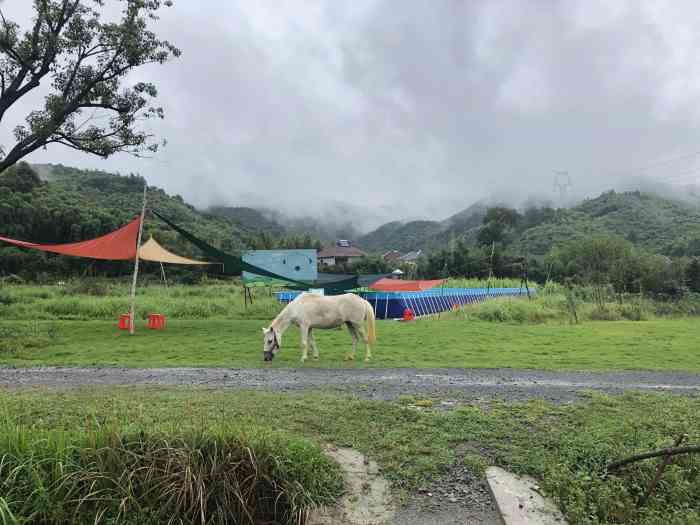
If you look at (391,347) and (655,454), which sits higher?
(655,454)

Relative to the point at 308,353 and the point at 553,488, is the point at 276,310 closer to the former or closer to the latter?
the point at 308,353

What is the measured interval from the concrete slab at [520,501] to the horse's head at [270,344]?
593 centimetres

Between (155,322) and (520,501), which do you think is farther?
(155,322)

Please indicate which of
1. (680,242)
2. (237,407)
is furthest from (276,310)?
(680,242)

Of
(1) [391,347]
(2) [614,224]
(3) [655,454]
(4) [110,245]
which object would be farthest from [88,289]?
(2) [614,224]

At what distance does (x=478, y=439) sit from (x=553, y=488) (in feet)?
2.79

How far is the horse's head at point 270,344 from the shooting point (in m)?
9.26

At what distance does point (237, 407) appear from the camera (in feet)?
16.9

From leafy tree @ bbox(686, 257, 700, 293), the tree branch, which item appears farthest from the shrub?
leafy tree @ bbox(686, 257, 700, 293)

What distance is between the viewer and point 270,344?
937cm

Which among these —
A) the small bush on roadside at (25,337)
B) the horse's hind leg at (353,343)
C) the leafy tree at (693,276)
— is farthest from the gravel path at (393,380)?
the leafy tree at (693,276)

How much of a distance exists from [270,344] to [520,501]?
21.0 ft

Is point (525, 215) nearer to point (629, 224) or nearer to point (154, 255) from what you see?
point (629, 224)

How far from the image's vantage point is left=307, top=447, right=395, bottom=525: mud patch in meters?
3.48
